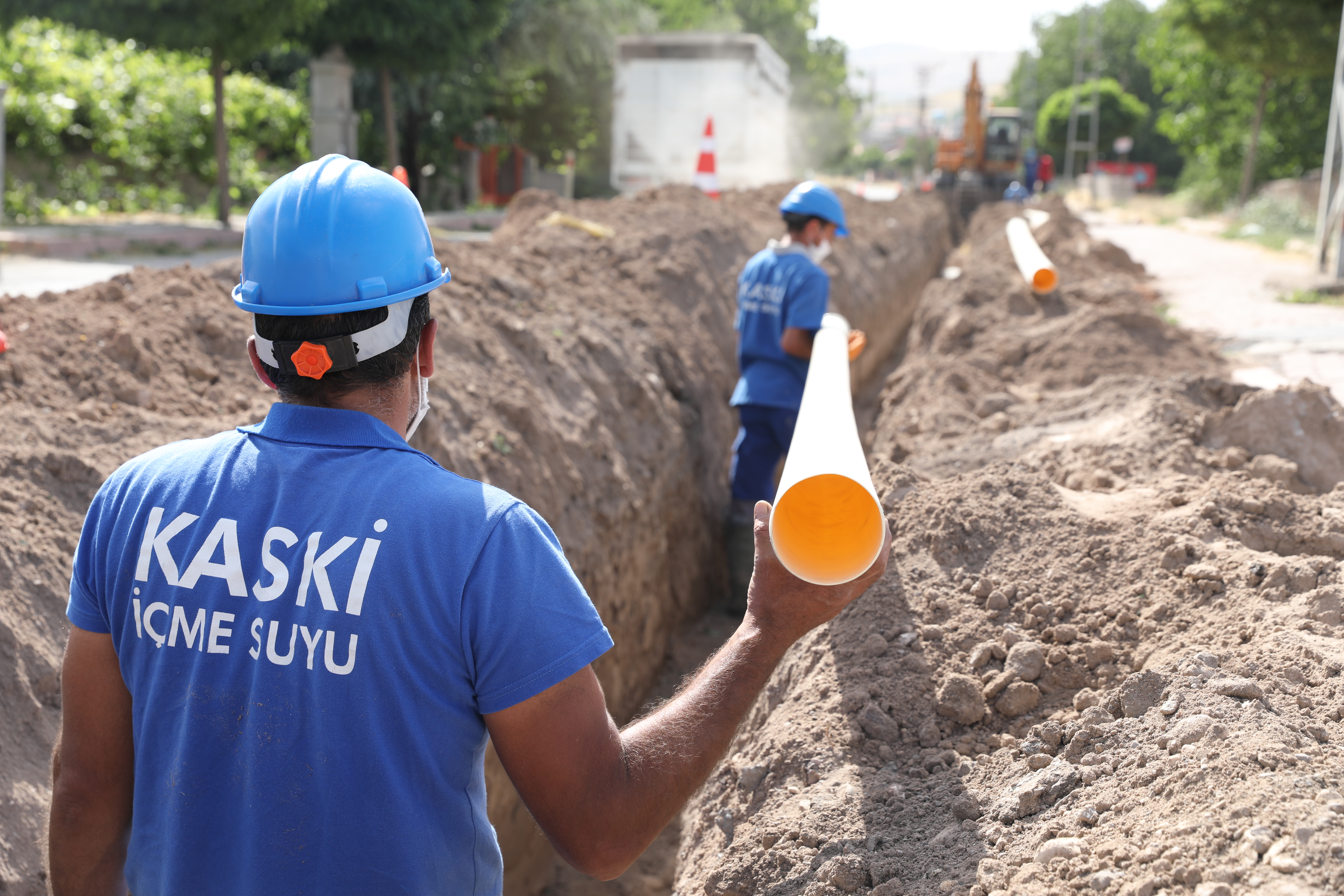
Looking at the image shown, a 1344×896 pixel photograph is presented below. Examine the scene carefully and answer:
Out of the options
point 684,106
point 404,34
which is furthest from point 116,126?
point 684,106

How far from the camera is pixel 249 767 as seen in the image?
1.41 metres

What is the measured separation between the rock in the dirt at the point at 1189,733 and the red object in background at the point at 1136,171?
56.3m

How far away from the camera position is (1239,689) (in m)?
2.16

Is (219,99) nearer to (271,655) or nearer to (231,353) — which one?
(231,353)

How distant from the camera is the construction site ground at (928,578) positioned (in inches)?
79.7

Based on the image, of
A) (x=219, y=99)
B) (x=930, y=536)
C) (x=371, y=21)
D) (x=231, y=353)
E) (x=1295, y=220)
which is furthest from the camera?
(x=1295, y=220)

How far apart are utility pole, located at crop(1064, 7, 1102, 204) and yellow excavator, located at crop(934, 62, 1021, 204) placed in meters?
17.4

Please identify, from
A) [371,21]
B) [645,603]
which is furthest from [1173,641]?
[371,21]

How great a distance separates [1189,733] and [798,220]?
13.0ft

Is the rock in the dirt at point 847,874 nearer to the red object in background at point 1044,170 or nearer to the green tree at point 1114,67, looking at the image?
the red object in background at point 1044,170

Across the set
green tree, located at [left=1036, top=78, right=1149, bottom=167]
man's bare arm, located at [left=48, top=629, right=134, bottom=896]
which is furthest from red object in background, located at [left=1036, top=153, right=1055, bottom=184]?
man's bare arm, located at [left=48, top=629, right=134, bottom=896]

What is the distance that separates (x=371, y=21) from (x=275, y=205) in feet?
58.4

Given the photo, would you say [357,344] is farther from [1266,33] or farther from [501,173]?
[501,173]

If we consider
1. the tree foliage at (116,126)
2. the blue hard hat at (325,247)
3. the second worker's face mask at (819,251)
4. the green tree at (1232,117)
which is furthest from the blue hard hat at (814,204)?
the green tree at (1232,117)
